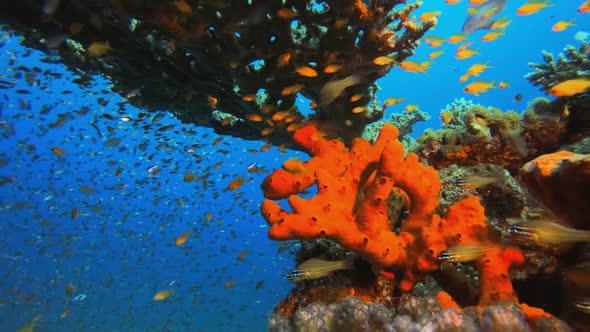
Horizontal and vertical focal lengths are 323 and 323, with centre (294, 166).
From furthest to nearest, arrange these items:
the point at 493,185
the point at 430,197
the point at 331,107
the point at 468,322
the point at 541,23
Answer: the point at 541,23 < the point at 331,107 < the point at 493,185 < the point at 430,197 < the point at 468,322

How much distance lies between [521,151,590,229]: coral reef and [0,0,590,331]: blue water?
4.09 m

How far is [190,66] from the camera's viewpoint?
17.9 feet

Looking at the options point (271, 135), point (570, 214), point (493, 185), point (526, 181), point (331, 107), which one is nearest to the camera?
point (570, 214)

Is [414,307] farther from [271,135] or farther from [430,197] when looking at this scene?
[271,135]

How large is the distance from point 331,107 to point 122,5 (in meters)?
3.59

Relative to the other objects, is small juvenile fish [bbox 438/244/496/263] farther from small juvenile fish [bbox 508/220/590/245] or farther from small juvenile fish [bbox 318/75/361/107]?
small juvenile fish [bbox 318/75/361/107]

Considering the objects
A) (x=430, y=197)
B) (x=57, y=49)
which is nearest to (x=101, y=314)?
(x=57, y=49)

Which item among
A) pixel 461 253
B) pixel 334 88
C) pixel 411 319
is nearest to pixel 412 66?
pixel 334 88

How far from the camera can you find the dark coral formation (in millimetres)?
4328

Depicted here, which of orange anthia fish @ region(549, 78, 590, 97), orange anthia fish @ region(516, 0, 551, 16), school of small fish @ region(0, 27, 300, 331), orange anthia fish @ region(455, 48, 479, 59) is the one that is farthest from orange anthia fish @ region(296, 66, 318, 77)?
orange anthia fish @ region(516, 0, 551, 16)

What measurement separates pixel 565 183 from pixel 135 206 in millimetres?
14031

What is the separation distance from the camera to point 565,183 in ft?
7.24

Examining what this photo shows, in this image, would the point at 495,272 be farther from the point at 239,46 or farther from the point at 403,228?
the point at 239,46

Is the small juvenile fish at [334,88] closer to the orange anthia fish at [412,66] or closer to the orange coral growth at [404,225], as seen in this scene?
the orange anthia fish at [412,66]
